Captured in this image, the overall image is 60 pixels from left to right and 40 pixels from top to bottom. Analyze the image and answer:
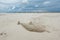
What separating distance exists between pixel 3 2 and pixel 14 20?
0.24 m

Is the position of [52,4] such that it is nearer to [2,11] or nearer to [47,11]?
[47,11]

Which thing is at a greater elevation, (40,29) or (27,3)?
(27,3)

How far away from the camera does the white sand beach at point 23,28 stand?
1026mm

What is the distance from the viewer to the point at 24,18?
1104 mm

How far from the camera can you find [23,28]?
109 centimetres

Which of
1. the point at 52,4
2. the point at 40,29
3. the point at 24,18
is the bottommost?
the point at 40,29

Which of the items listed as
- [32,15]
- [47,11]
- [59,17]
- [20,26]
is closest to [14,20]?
[20,26]

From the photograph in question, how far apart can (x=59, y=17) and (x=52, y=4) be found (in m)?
0.16

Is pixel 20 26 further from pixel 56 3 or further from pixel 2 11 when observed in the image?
pixel 56 3

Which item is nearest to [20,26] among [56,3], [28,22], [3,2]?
[28,22]

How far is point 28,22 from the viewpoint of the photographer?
1.09 m

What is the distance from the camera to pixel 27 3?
3.70 ft

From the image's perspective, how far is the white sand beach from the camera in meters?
1.03

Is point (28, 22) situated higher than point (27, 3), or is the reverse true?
point (27, 3)
